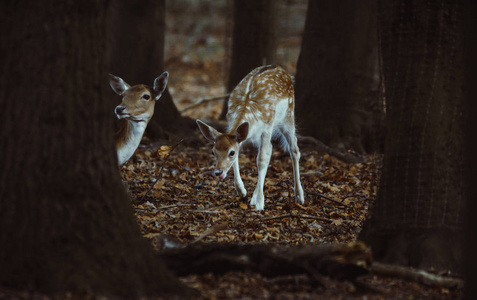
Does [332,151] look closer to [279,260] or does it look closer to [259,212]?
[259,212]

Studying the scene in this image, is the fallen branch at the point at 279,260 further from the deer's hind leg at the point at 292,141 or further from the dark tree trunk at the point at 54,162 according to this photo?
the deer's hind leg at the point at 292,141

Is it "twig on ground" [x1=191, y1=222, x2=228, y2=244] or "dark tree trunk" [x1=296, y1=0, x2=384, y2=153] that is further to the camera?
"dark tree trunk" [x1=296, y1=0, x2=384, y2=153]

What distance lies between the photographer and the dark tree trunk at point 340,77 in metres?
10.6

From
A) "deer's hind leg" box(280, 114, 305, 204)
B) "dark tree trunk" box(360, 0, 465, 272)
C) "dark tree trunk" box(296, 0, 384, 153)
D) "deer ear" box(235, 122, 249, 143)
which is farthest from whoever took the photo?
"dark tree trunk" box(296, 0, 384, 153)

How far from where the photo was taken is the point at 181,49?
23.8m

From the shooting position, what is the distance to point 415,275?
4605mm

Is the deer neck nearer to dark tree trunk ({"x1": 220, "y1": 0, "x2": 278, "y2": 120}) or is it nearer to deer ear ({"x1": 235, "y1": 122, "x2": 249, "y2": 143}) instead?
deer ear ({"x1": 235, "y1": 122, "x2": 249, "y2": 143})

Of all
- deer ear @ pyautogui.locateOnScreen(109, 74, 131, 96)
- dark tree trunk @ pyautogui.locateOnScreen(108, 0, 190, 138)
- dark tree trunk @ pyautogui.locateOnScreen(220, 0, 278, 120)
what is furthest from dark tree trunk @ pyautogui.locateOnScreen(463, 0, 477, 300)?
dark tree trunk @ pyautogui.locateOnScreen(220, 0, 278, 120)

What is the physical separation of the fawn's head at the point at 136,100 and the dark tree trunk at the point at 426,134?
3.17 m

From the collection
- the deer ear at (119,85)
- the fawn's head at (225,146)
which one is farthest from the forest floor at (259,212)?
the deer ear at (119,85)

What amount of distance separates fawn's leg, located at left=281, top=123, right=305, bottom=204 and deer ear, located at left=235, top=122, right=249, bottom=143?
952 millimetres

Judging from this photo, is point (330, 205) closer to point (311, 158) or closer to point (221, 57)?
point (311, 158)

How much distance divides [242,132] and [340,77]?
3.62 metres

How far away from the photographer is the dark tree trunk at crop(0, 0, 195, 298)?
12.7 feet
